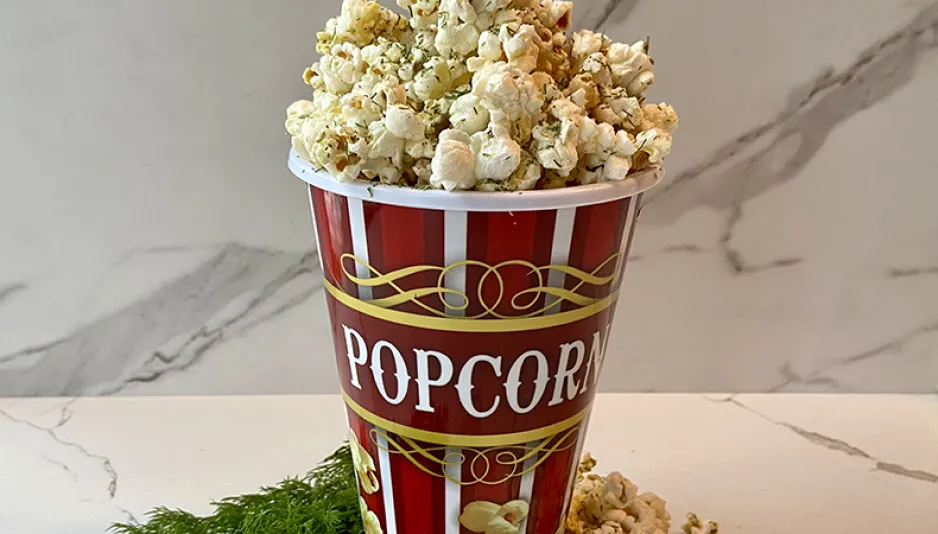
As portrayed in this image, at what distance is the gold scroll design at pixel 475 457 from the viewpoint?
0.51 meters

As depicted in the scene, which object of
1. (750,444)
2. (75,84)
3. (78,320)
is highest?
(75,84)

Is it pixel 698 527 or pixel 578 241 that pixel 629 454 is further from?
pixel 578 241

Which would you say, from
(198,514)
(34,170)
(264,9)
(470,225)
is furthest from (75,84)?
(470,225)

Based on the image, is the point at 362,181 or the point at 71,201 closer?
the point at 362,181

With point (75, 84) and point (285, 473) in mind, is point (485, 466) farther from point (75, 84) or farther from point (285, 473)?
point (75, 84)

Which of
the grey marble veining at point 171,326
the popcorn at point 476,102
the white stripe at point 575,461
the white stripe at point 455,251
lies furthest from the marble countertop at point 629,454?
the popcorn at point 476,102

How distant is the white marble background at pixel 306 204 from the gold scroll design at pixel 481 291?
0.39 meters

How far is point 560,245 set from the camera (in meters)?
0.46

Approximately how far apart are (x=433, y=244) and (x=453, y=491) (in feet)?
0.60

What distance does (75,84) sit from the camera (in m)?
0.79

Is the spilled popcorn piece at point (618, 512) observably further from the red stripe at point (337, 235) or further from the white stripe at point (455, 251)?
the red stripe at point (337, 235)

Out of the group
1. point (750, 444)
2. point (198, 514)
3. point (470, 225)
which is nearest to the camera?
point (470, 225)

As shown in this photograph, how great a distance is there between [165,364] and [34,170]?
10.2 inches

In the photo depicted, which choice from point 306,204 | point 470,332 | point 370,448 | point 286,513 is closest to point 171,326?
point 306,204
